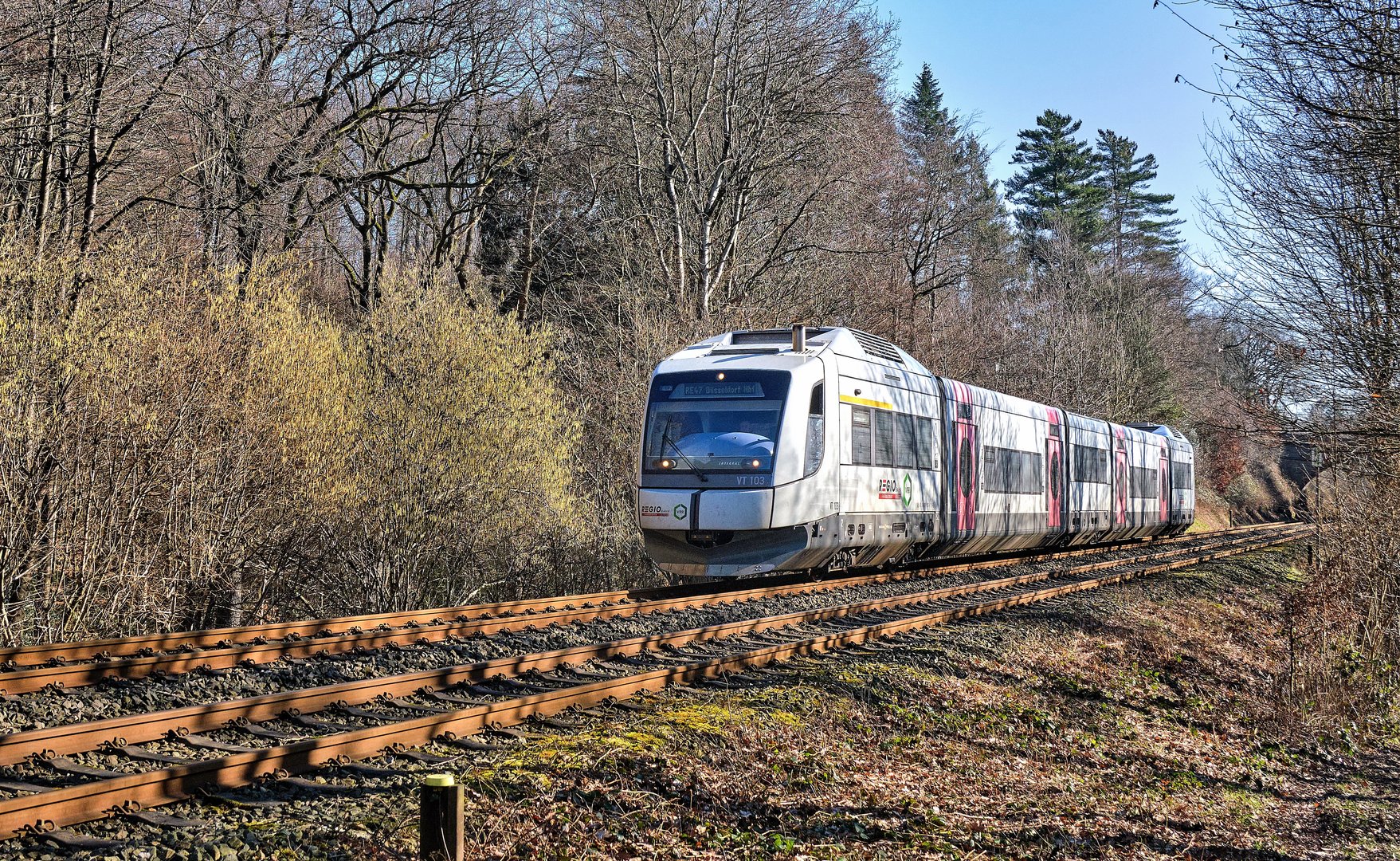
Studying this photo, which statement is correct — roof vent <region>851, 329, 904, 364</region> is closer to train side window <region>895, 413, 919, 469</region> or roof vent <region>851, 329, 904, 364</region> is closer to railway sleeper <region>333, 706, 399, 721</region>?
train side window <region>895, 413, 919, 469</region>

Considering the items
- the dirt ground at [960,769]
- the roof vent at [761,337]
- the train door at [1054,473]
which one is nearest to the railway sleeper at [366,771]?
the dirt ground at [960,769]

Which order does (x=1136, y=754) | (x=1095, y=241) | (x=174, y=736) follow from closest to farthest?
1. (x=174, y=736)
2. (x=1136, y=754)
3. (x=1095, y=241)

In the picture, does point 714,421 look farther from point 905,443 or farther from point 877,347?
point 905,443

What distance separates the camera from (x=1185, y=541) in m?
34.0

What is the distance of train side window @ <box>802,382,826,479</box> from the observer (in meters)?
14.0

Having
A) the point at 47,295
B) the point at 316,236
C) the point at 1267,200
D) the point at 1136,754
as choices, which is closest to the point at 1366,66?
the point at 1267,200

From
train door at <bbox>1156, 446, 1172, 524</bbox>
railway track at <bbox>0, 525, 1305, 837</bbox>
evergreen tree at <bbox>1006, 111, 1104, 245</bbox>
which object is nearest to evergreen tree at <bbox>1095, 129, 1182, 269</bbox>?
evergreen tree at <bbox>1006, 111, 1104, 245</bbox>

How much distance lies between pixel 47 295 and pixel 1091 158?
64.2 m

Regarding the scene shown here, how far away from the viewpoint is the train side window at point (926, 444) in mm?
17500

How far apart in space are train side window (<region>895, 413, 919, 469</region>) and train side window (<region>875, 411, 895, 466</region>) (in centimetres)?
16

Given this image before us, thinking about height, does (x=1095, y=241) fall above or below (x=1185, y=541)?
above

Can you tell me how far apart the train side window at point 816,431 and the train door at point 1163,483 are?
73.3 feet

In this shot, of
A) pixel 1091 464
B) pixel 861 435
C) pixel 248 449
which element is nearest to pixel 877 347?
pixel 861 435

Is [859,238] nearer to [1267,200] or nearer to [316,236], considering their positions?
[316,236]
